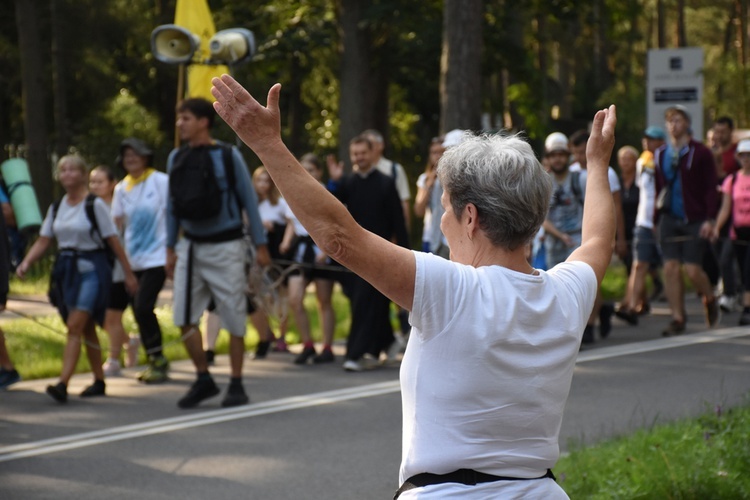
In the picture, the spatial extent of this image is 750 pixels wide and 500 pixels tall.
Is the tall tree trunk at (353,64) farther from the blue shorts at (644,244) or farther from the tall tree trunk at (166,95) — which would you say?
the tall tree trunk at (166,95)

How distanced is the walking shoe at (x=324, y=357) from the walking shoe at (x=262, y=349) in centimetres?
52

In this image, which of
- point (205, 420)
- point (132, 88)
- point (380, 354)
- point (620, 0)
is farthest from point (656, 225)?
point (132, 88)

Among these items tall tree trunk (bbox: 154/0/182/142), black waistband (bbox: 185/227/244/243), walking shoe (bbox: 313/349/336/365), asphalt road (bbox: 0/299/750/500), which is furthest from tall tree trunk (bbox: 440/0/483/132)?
tall tree trunk (bbox: 154/0/182/142)

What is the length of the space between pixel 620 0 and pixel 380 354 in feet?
61.2

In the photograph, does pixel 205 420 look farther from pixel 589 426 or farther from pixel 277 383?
pixel 589 426

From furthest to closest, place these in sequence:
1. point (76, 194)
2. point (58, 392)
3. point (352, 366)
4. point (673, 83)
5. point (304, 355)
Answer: point (673, 83) < point (304, 355) < point (352, 366) < point (76, 194) < point (58, 392)

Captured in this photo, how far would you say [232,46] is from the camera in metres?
11.6

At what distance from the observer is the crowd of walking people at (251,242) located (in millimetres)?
8609

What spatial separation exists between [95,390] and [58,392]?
40 centimetres

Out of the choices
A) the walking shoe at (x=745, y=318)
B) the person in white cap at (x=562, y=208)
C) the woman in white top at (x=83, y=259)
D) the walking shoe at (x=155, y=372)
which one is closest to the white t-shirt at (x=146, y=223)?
the woman in white top at (x=83, y=259)

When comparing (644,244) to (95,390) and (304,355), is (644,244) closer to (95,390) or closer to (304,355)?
(304,355)

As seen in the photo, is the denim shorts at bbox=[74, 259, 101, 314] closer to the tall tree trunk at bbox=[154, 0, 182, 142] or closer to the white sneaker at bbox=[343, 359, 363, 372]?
the white sneaker at bbox=[343, 359, 363, 372]

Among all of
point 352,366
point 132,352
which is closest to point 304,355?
point 352,366

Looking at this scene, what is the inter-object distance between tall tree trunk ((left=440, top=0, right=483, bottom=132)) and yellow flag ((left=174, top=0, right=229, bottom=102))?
12.3ft
